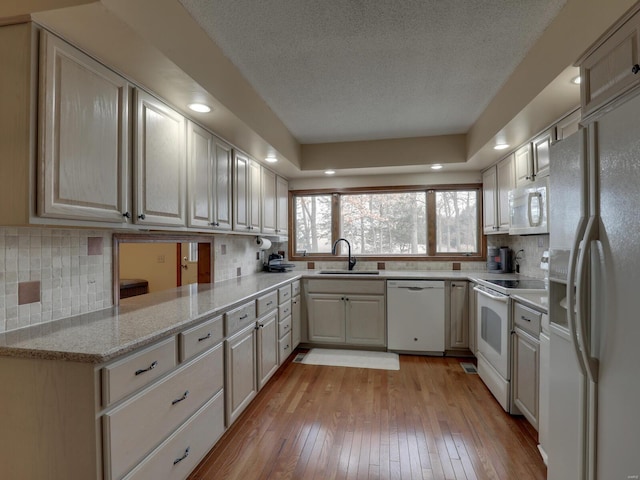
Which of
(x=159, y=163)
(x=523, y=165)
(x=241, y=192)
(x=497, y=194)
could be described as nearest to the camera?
(x=159, y=163)

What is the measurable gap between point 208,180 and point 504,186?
2801 millimetres

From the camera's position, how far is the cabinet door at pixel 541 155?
2439 millimetres

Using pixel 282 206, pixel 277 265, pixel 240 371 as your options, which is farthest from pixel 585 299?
pixel 282 206

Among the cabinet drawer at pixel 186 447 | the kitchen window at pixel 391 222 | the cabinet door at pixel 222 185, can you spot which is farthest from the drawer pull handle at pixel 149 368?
the kitchen window at pixel 391 222

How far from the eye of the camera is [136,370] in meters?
1.31

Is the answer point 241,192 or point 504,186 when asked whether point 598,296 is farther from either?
point 241,192

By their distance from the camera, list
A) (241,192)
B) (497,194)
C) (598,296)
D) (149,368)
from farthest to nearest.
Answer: (497,194)
(241,192)
(149,368)
(598,296)

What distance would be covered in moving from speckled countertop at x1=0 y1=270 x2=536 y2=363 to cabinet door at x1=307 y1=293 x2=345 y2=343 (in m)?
1.32

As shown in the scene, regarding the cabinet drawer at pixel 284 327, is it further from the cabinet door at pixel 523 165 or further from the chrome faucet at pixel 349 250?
the cabinet door at pixel 523 165

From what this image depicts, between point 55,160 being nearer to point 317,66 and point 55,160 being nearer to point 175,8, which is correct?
point 175,8

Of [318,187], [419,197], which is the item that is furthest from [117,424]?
[419,197]

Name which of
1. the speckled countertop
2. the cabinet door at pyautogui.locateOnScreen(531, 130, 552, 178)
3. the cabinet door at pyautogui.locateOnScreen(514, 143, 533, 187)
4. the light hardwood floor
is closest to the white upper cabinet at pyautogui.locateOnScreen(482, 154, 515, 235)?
the cabinet door at pyautogui.locateOnScreen(514, 143, 533, 187)

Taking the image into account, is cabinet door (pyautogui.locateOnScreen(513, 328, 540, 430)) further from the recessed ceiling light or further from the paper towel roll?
the paper towel roll

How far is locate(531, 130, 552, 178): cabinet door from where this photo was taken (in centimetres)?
244
